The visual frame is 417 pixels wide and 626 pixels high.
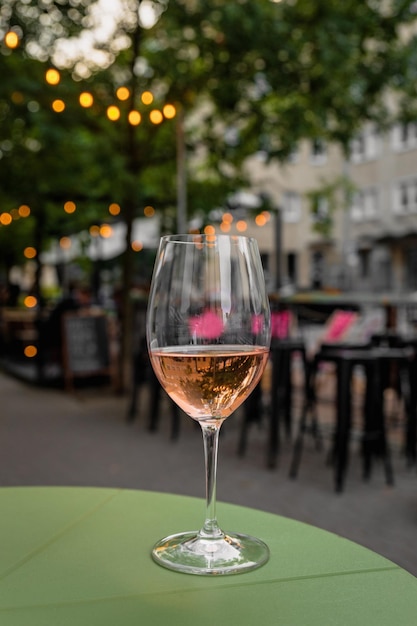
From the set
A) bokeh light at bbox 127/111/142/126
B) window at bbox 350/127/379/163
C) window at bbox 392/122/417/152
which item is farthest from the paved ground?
window at bbox 350/127/379/163

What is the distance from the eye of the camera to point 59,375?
11.8 m

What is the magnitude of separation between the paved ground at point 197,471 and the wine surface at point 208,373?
303 centimetres

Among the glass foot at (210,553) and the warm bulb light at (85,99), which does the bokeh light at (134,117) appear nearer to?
the warm bulb light at (85,99)

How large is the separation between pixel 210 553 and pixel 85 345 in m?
10.6

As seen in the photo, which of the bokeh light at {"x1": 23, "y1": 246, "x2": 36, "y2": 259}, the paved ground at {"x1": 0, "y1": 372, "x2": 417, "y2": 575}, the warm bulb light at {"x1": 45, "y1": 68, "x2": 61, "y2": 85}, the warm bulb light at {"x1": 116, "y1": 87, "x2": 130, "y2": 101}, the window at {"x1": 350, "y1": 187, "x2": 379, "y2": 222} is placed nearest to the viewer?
the paved ground at {"x1": 0, "y1": 372, "x2": 417, "y2": 575}

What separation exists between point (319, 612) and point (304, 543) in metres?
0.20

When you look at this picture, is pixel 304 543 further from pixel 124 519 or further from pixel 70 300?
pixel 70 300

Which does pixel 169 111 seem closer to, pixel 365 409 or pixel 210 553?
pixel 365 409

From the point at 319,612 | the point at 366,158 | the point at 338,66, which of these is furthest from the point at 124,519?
the point at 366,158

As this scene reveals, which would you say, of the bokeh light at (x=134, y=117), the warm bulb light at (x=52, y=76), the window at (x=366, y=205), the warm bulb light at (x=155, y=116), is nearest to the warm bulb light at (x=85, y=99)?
the warm bulb light at (x=52, y=76)

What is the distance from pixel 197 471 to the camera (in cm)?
613

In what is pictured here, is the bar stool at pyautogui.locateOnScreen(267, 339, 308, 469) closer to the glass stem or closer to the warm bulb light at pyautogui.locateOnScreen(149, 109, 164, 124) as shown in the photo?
the warm bulb light at pyautogui.locateOnScreen(149, 109, 164, 124)

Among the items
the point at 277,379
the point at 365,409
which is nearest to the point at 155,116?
the point at 277,379

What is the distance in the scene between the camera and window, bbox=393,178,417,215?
122 ft
